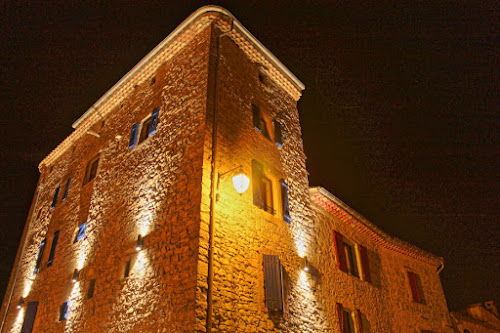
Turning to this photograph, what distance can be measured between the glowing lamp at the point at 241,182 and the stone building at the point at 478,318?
18943 mm

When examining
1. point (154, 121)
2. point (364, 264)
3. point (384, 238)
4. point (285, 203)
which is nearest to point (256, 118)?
point (285, 203)

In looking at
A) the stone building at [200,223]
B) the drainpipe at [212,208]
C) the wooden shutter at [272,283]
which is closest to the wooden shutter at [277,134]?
the stone building at [200,223]

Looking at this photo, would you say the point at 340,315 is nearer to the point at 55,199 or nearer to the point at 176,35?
the point at 176,35

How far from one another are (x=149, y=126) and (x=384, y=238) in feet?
34.6

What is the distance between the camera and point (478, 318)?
76.7 ft

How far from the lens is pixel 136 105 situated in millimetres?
11703

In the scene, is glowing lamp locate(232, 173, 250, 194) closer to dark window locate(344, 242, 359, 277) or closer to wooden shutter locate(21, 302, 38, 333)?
dark window locate(344, 242, 359, 277)

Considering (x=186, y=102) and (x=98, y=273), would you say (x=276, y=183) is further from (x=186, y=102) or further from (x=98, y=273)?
(x=98, y=273)

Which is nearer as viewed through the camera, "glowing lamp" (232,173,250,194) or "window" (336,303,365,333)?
"glowing lamp" (232,173,250,194)

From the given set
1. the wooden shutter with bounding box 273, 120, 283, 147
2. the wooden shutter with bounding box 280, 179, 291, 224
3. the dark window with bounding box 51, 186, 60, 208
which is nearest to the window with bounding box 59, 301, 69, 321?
the dark window with bounding box 51, 186, 60, 208

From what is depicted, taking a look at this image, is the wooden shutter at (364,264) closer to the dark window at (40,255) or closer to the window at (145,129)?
the window at (145,129)

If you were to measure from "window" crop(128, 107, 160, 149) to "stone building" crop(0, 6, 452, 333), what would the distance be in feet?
0.15

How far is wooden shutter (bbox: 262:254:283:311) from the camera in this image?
309 inches

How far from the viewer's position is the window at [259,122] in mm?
10391
